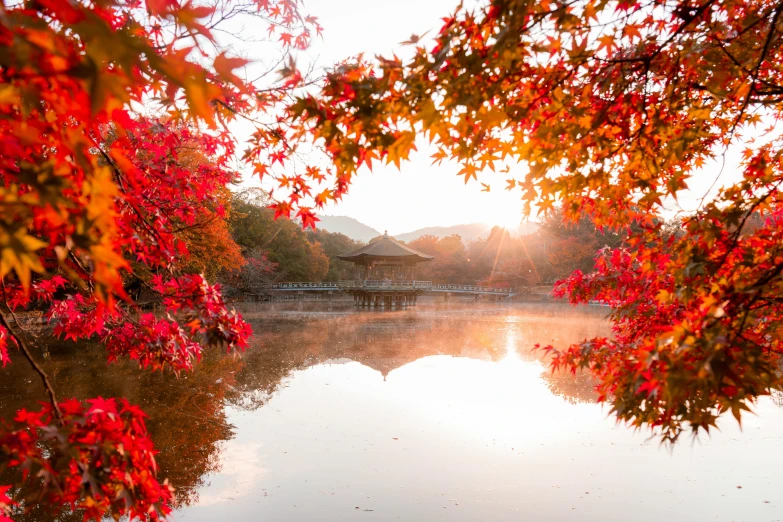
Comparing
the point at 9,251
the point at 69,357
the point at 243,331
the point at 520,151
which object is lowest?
the point at 69,357

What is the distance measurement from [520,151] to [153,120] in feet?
7.62

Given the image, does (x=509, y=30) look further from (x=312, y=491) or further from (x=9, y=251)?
(x=312, y=491)

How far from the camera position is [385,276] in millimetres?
27406

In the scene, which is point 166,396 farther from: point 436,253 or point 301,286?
point 436,253

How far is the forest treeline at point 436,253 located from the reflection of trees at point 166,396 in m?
10.4

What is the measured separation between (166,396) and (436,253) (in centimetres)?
3616

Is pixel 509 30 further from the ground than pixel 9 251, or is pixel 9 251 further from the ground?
pixel 509 30

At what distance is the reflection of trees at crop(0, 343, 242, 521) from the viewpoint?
Result: 428 cm

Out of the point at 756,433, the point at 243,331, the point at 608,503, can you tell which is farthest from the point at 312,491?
the point at 756,433

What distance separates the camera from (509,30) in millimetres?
1379

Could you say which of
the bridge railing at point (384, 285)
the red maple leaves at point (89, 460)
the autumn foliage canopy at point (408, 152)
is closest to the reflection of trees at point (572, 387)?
the autumn foliage canopy at point (408, 152)

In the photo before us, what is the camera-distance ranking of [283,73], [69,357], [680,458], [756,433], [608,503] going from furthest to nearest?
[69,357] < [756,433] < [680,458] < [608,503] < [283,73]

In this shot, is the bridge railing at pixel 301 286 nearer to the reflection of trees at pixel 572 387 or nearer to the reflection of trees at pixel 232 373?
the reflection of trees at pixel 232 373

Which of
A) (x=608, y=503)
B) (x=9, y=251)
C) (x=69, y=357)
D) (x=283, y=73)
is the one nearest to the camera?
(x=9, y=251)
